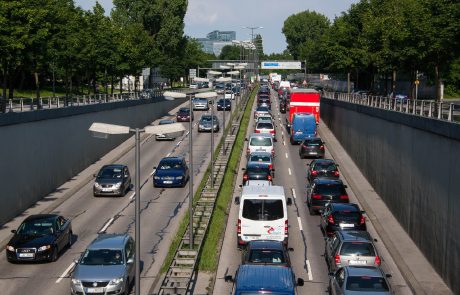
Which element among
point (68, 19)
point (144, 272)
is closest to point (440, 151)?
point (144, 272)

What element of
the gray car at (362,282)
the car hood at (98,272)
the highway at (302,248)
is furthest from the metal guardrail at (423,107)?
the car hood at (98,272)

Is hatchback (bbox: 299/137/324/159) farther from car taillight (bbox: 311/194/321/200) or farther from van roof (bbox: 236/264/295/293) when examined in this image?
van roof (bbox: 236/264/295/293)

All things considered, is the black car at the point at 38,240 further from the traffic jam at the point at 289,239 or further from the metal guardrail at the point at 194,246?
the traffic jam at the point at 289,239

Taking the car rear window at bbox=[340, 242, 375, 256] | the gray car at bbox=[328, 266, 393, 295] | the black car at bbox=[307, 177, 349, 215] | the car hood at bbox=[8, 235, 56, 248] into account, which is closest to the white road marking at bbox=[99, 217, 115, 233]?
the car hood at bbox=[8, 235, 56, 248]

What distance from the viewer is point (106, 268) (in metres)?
21.4

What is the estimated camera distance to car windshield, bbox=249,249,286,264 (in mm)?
21375

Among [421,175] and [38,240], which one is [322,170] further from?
[38,240]

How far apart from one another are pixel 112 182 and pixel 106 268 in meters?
17.5

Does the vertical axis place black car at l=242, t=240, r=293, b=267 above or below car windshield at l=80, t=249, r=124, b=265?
above

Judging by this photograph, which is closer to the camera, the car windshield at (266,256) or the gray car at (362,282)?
the gray car at (362,282)

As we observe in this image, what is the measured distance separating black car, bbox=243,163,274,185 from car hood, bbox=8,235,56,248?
1531 centimetres

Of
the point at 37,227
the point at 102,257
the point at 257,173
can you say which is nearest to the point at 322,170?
the point at 257,173

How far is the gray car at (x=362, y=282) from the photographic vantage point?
60.3 feet

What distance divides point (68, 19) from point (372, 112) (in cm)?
3336
